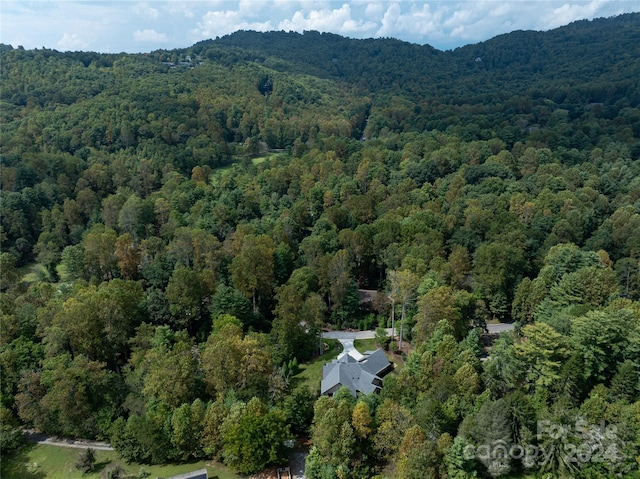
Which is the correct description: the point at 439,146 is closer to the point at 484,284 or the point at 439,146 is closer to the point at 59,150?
the point at 484,284

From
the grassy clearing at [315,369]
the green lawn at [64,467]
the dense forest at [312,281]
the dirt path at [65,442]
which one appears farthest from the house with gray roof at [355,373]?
the dirt path at [65,442]

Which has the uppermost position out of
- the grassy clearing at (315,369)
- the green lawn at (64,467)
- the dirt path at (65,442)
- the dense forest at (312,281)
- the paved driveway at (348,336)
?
the dense forest at (312,281)

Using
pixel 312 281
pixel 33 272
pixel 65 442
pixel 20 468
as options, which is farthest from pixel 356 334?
pixel 33 272

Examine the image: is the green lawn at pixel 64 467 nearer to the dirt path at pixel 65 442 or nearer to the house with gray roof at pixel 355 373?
the dirt path at pixel 65 442

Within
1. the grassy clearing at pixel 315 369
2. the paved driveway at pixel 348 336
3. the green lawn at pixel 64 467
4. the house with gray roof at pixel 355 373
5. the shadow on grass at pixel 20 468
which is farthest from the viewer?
the paved driveway at pixel 348 336

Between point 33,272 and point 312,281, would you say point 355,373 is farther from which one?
point 33,272

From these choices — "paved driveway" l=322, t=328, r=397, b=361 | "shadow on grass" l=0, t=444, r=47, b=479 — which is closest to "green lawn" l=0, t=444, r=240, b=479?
"shadow on grass" l=0, t=444, r=47, b=479

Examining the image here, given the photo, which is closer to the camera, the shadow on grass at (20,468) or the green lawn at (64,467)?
the green lawn at (64,467)

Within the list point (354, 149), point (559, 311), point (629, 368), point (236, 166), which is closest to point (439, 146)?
point (354, 149)

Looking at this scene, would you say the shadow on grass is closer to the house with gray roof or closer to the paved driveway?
the house with gray roof
